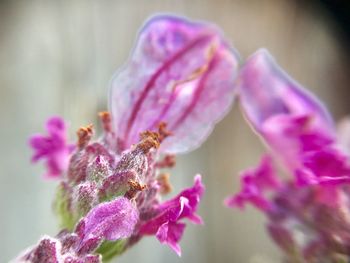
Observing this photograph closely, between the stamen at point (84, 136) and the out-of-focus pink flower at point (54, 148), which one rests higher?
the out-of-focus pink flower at point (54, 148)

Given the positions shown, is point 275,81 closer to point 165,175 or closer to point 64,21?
point 165,175

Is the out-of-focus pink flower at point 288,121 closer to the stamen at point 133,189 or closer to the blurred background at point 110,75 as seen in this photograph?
the stamen at point 133,189

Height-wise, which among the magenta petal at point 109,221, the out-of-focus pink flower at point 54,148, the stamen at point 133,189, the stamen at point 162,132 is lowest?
the magenta petal at point 109,221

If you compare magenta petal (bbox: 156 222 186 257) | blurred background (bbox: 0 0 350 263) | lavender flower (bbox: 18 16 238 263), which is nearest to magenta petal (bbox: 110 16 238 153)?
lavender flower (bbox: 18 16 238 263)

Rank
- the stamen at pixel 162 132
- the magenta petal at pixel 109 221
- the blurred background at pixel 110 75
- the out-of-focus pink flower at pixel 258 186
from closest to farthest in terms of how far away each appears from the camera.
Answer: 1. the magenta petal at pixel 109 221
2. the stamen at pixel 162 132
3. the out-of-focus pink flower at pixel 258 186
4. the blurred background at pixel 110 75

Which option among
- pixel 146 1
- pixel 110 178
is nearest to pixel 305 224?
pixel 110 178

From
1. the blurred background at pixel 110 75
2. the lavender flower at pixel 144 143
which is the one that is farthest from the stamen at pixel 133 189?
the blurred background at pixel 110 75
